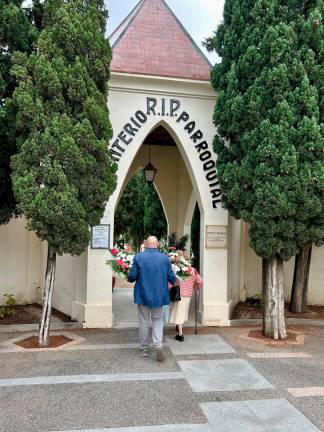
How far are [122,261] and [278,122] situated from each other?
3097mm

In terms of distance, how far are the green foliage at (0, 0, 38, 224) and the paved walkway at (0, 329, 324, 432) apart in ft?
8.54

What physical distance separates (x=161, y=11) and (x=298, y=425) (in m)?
8.21

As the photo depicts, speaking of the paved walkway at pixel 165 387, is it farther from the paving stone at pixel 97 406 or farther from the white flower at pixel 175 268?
the white flower at pixel 175 268

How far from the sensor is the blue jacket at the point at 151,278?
5559mm

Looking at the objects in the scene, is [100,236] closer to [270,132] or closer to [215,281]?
[215,281]

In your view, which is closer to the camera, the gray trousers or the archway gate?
the gray trousers

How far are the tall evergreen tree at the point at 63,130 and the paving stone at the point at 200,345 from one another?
1970 millimetres

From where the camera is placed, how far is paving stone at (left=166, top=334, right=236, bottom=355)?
6.00 metres

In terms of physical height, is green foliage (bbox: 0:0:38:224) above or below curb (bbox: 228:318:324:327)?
above

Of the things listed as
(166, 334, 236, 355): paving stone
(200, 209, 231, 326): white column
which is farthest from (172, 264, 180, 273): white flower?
(200, 209, 231, 326): white column

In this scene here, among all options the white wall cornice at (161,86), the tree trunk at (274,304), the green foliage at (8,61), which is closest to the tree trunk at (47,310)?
the green foliage at (8,61)

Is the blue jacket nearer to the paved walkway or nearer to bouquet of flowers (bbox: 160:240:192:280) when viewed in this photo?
bouquet of flowers (bbox: 160:240:192:280)

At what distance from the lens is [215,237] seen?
25.9ft

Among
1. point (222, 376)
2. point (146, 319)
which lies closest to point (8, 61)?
point (146, 319)
